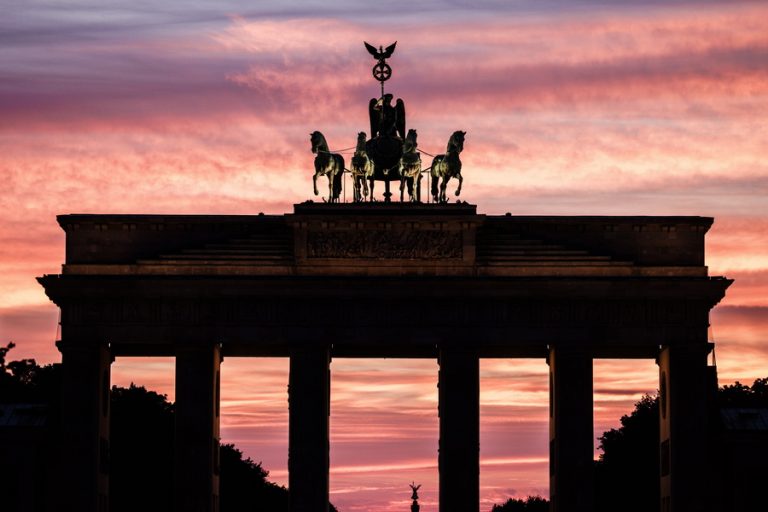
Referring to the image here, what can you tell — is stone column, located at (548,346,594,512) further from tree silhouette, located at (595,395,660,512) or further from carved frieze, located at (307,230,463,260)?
tree silhouette, located at (595,395,660,512)

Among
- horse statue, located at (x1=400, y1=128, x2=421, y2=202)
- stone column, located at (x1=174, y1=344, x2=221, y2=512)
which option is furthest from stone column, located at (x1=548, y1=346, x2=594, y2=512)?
stone column, located at (x1=174, y1=344, x2=221, y2=512)

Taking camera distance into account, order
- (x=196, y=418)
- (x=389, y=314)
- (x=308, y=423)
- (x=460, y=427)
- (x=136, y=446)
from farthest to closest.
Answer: (x=136, y=446), (x=389, y=314), (x=308, y=423), (x=460, y=427), (x=196, y=418)

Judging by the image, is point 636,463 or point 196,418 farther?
point 636,463

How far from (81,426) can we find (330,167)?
679 inches

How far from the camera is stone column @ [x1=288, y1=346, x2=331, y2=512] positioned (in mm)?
145500

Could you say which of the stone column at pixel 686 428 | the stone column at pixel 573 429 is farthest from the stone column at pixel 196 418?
the stone column at pixel 686 428

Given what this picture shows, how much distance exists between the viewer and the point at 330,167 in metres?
148

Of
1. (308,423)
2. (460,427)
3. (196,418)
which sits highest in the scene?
(196,418)

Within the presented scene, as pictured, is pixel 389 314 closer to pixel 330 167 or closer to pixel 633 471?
pixel 330 167

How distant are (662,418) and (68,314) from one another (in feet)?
95.8

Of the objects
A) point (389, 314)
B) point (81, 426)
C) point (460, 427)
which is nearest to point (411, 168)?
point (389, 314)

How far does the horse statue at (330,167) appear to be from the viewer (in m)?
148

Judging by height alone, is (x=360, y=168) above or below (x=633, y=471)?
above

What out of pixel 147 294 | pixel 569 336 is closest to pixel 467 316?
pixel 569 336
